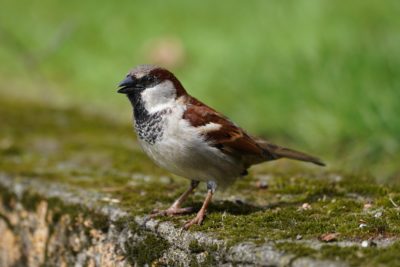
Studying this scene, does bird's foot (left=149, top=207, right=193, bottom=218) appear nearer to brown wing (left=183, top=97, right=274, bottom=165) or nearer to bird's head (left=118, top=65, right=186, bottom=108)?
brown wing (left=183, top=97, right=274, bottom=165)

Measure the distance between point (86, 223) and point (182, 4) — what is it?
6.34 metres

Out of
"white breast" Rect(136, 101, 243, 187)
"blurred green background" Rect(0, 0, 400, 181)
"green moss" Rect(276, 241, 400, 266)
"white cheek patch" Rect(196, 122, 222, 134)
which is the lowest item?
"green moss" Rect(276, 241, 400, 266)

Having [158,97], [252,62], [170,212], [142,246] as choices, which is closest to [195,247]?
[142,246]

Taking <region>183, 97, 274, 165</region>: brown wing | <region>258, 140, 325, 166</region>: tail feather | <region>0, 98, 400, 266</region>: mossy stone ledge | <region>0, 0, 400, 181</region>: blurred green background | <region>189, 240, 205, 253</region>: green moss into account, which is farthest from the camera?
<region>0, 0, 400, 181</region>: blurred green background

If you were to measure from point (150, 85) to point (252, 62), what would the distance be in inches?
120

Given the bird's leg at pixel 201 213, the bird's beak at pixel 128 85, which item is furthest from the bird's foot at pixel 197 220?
the bird's beak at pixel 128 85

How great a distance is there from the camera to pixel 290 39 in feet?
21.7

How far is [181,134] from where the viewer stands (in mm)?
3348

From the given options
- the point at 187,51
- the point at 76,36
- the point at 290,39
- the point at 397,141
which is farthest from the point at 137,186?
→ the point at 76,36

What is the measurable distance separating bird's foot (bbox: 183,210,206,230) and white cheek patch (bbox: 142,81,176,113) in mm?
573

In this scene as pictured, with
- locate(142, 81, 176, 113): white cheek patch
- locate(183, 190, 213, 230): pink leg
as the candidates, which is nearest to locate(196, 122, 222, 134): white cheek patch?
locate(142, 81, 176, 113): white cheek patch

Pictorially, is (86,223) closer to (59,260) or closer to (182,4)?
(59,260)

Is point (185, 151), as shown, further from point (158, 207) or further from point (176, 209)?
point (158, 207)

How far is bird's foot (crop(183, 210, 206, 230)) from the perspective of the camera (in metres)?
3.08
